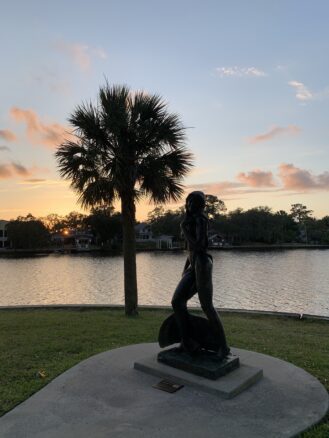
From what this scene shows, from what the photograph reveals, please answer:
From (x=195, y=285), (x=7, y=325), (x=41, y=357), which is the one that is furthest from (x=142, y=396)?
(x=7, y=325)

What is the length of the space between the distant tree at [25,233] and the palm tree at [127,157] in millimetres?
64043

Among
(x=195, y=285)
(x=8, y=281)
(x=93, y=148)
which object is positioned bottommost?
(x=8, y=281)

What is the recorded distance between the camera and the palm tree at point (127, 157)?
10.3 meters

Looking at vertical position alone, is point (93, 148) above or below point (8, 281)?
above

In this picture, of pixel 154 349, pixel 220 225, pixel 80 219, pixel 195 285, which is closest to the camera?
pixel 195 285

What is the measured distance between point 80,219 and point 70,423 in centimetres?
9912

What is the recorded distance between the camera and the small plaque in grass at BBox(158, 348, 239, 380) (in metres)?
4.41

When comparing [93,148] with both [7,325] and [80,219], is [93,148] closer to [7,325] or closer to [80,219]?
[7,325]

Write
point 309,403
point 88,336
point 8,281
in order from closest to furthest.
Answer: point 309,403 → point 88,336 → point 8,281

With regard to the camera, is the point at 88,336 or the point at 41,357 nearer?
the point at 41,357

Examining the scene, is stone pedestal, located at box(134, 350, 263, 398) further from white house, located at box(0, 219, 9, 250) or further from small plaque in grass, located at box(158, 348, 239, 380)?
white house, located at box(0, 219, 9, 250)

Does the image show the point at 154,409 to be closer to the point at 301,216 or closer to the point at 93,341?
the point at 93,341

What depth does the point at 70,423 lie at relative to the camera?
3.64m

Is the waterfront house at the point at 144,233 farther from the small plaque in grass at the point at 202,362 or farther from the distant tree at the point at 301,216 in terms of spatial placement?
the small plaque in grass at the point at 202,362
